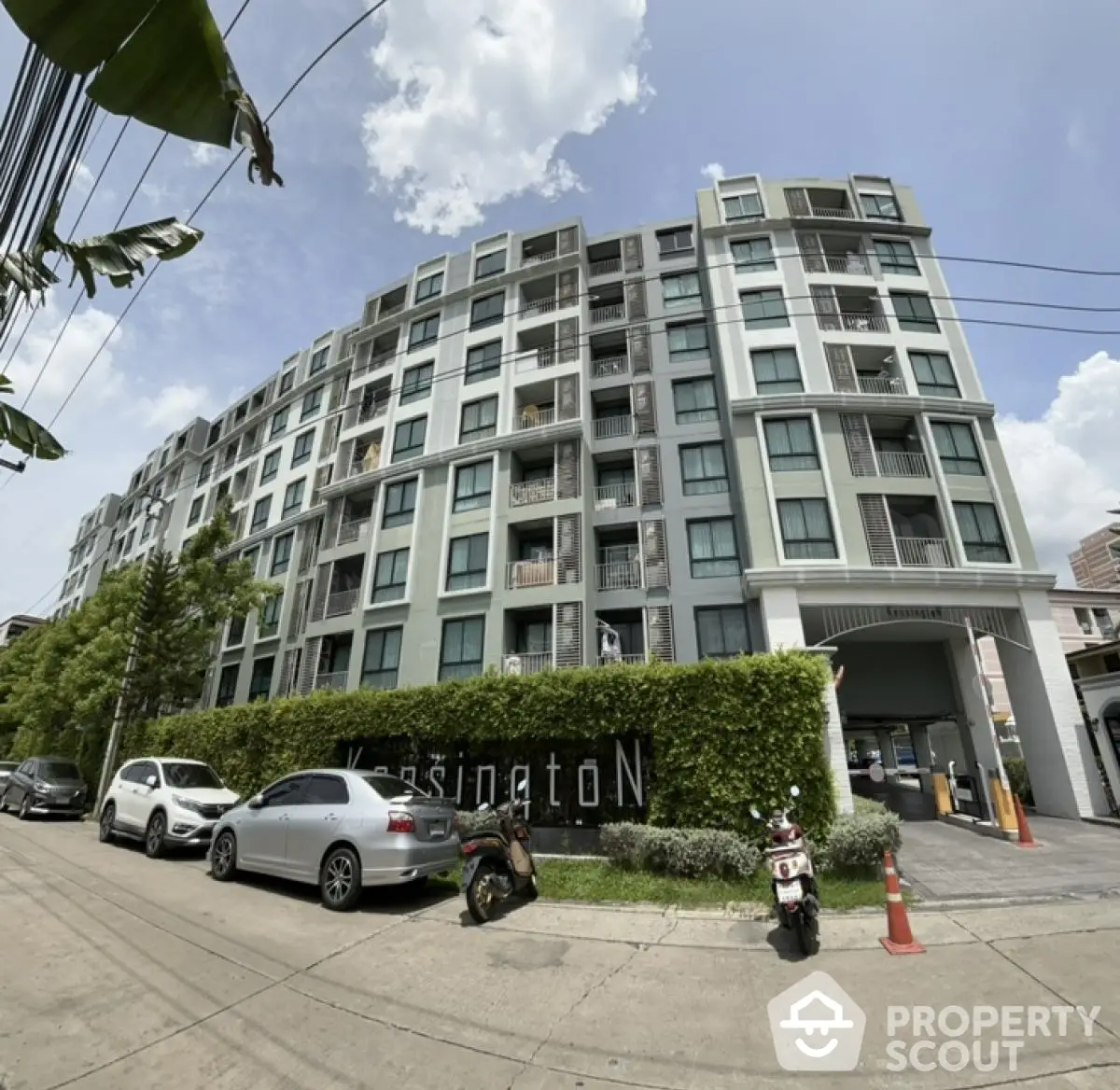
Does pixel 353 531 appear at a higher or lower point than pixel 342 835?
higher

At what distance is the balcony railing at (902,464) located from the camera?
1831 centimetres

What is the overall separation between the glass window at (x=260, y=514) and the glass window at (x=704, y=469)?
2084 centimetres

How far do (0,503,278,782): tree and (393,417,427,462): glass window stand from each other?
22.4 ft

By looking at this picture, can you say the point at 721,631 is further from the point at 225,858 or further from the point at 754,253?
the point at 754,253

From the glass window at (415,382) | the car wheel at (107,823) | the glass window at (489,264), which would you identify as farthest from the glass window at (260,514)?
the car wheel at (107,823)

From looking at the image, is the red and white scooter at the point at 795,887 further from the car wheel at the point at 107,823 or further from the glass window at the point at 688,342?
the glass window at the point at 688,342

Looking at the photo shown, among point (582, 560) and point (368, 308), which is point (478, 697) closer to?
point (582, 560)

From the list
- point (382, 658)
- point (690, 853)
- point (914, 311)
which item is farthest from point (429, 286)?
point (690, 853)

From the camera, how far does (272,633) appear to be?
2488 cm

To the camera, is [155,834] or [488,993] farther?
[155,834]

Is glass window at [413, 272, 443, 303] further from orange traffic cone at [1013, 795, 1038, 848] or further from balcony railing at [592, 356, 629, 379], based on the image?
orange traffic cone at [1013, 795, 1038, 848]

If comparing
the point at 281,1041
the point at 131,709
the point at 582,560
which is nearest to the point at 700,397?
the point at 582,560

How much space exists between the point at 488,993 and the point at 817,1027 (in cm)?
255

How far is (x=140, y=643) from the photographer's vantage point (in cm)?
1902
